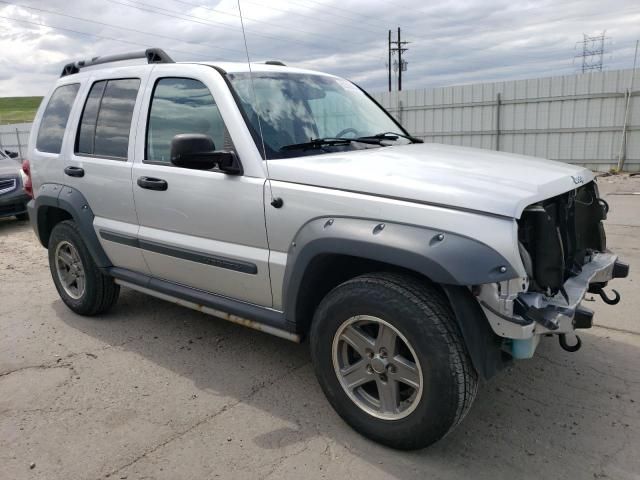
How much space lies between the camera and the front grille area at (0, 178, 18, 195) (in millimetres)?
9500

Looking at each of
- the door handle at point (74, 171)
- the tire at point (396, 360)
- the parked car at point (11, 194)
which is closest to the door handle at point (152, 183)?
the door handle at point (74, 171)

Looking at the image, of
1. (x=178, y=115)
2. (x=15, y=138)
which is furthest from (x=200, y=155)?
(x=15, y=138)

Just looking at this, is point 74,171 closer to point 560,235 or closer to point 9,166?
point 560,235

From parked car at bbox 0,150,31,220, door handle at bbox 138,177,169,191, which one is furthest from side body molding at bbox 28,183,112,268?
parked car at bbox 0,150,31,220

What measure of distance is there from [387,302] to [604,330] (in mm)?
2461

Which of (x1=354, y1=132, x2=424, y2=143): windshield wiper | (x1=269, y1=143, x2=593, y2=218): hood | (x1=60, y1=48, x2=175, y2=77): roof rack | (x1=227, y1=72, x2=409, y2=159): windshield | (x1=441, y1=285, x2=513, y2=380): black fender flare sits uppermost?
(x1=60, y1=48, x2=175, y2=77): roof rack

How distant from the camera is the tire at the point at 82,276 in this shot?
14.9ft

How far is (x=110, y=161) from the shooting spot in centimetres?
404

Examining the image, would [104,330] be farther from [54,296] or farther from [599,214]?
[599,214]

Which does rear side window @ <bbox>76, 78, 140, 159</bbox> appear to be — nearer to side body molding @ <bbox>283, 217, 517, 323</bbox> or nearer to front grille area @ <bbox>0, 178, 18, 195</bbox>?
side body molding @ <bbox>283, 217, 517, 323</bbox>

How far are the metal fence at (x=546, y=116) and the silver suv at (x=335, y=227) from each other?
12.0 m

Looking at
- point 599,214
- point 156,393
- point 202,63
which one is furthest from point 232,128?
point 599,214

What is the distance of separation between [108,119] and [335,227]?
235cm

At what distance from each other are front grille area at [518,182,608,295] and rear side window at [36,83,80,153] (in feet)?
12.5
